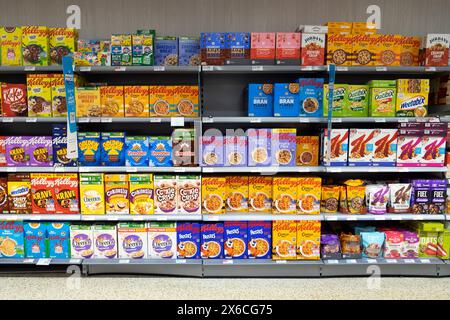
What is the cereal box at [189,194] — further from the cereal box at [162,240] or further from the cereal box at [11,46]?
the cereal box at [11,46]

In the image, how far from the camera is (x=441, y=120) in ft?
10.9

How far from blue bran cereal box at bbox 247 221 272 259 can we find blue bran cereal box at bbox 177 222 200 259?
1.55 ft

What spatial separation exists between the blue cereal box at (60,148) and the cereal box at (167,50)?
3.40ft

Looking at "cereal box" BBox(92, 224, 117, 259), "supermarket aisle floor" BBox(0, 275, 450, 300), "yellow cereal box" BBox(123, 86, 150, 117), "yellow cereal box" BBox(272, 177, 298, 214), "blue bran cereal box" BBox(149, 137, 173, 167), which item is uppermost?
"yellow cereal box" BBox(123, 86, 150, 117)

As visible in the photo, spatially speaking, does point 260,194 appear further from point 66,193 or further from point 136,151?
Answer: point 66,193

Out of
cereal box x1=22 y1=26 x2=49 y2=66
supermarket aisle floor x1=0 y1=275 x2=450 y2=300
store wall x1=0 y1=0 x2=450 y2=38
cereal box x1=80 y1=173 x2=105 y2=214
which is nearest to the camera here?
supermarket aisle floor x1=0 y1=275 x2=450 y2=300

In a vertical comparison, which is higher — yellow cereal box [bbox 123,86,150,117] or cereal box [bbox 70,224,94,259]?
yellow cereal box [bbox 123,86,150,117]

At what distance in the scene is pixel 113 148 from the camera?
3.36m

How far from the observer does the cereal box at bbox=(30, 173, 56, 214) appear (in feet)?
11.0

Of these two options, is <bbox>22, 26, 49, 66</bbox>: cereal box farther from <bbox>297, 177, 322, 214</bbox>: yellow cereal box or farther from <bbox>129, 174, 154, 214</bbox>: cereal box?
<bbox>297, 177, 322, 214</bbox>: yellow cereal box

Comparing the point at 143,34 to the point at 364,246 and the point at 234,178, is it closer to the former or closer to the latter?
the point at 234,178

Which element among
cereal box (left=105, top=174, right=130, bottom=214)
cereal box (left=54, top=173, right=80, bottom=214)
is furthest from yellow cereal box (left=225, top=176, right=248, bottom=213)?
cereal box (left=54, top=173, right=80, bottom=214)

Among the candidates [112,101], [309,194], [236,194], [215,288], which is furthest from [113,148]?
[309,194]

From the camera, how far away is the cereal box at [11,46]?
130 inches
